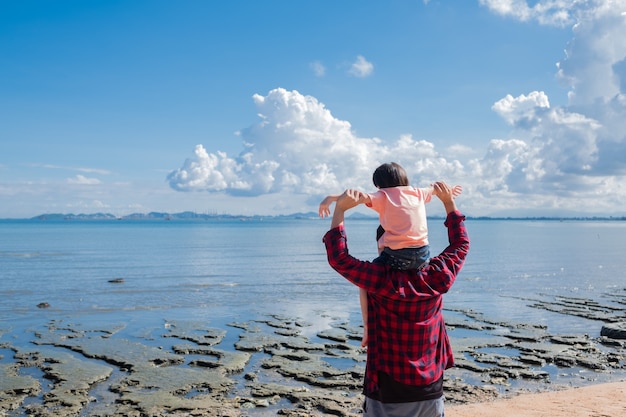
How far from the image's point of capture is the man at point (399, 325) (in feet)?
11.8

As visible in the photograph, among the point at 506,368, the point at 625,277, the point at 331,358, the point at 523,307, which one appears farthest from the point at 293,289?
the point at 625,277

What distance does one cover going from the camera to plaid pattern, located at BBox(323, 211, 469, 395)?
11.8 ft

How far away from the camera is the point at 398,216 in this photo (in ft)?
11.9

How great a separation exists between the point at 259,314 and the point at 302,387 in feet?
33.9

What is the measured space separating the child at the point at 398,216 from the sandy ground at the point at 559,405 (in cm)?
719

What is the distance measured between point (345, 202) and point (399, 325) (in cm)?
90

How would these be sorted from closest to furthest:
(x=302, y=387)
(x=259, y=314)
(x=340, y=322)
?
1. (x=302, y=387)
2. (x=340, y=322)
3. (x=259, y=314)

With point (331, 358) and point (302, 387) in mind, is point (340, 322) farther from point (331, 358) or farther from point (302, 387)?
point (302, 387)

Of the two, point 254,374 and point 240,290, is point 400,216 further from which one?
point 240,290

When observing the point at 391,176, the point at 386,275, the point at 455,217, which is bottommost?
the point at 386,275

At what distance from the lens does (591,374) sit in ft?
43.4

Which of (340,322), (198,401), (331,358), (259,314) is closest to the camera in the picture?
(198,401)

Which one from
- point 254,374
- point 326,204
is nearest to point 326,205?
point 326,204

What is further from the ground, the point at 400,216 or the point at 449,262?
the point at 400,216
